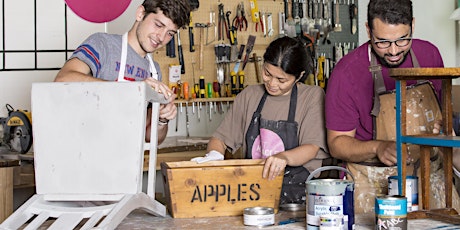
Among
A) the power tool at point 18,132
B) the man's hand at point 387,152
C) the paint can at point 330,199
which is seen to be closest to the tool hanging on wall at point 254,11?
the power tool at point 18,132

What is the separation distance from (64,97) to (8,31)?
292 centimetres

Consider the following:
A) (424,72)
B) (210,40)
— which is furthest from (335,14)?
(424,72)

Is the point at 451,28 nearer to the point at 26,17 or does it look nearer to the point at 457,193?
the point at 457,193

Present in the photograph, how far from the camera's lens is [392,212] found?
1.89 metres

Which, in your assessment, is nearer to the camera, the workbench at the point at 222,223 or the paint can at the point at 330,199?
the paint can at the point at 330,199

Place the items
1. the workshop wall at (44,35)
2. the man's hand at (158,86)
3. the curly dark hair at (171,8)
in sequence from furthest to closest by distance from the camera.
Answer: the workshop wall at (44,35) < the curly dark hair at (171,8) < the man's hand at (158,86)

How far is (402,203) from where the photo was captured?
1884 millimetres

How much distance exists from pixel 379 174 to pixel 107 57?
1.24m

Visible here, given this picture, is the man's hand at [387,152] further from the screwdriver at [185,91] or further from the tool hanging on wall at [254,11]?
the tool hanging on wall at [254,11]

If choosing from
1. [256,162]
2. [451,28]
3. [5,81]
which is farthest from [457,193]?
[5,81]

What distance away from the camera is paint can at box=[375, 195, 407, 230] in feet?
6.18

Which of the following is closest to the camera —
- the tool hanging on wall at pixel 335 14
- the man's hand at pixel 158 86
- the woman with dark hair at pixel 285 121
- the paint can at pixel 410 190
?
the paint can at pixel 410 190

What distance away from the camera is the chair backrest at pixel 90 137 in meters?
2.12

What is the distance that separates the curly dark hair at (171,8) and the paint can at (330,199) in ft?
3.31
